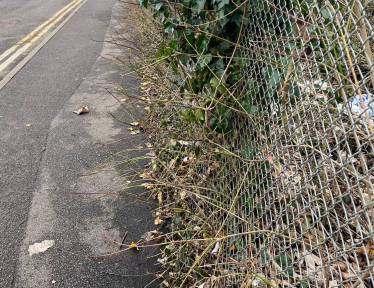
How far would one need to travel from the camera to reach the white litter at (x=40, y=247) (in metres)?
2.74

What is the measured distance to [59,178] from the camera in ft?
11.9

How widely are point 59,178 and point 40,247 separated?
100 cm

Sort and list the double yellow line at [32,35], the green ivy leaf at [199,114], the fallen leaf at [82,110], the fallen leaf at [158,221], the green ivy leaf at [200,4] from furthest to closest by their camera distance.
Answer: the double yellow line at [32,35] → the fallen leaf at [82,110] → the fallen leaf at [158,221] → the green ivy leaf at [199,114] → the green ivy leaf at [200,4]

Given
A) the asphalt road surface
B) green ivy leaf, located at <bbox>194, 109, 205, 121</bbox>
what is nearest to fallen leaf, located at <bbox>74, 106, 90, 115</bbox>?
the asphalt road surface

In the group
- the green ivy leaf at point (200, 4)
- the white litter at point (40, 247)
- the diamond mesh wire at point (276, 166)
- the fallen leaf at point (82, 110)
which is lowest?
the white litter at point (40, 247)

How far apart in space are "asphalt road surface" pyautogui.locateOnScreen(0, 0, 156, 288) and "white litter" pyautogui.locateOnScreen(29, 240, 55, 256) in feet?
0.08

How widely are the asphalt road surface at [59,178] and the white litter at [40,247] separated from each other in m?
0.02

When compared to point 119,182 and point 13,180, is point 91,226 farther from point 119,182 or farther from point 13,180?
point 13,180

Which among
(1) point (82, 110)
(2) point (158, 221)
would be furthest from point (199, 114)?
(1) point (82, 110)

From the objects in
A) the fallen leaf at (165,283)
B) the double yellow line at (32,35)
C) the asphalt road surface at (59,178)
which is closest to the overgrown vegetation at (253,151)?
the fallen leaf at (165,283)

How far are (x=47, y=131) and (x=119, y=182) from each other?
1658 millimetres

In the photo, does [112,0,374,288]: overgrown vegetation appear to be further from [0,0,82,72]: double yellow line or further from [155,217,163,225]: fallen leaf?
[0,0,82,72]: double yellow line

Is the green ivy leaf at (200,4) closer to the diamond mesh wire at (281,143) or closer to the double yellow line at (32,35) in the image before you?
the diamond mesh wire at (281,143)

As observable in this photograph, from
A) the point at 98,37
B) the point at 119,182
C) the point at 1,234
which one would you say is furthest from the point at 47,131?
the point at 98,37
